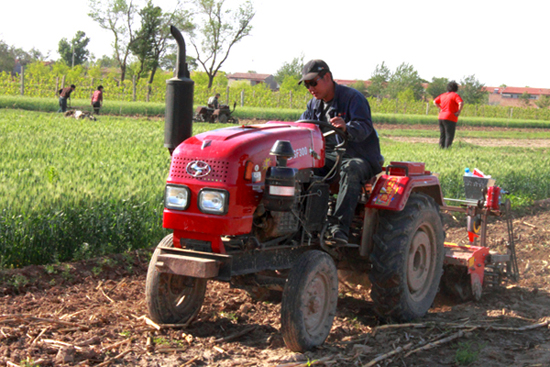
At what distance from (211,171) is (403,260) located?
1.67 m

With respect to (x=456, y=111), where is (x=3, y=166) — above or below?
below

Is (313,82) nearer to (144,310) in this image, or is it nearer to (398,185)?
(398,185)

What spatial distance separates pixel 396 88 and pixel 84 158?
6231cm

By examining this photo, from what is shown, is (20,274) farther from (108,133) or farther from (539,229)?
(108,133)

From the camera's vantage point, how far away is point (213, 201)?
11.1ft

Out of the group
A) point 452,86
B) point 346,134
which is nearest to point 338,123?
point 346,134

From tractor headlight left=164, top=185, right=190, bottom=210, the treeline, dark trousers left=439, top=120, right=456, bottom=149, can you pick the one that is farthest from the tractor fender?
the treeline

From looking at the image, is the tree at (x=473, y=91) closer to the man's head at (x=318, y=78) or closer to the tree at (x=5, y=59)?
the tree at (x=5, y=59)

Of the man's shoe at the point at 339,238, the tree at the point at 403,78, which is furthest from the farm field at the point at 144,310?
the tree at the point at 403,78

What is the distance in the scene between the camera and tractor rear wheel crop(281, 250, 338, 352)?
3510 mm

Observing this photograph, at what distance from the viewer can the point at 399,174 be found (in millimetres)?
4715

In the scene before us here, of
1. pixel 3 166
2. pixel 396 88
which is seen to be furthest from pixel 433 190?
pixel 396 88

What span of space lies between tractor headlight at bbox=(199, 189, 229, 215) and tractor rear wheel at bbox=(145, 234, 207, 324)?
0.50 metres

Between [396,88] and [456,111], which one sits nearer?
[456,111]
